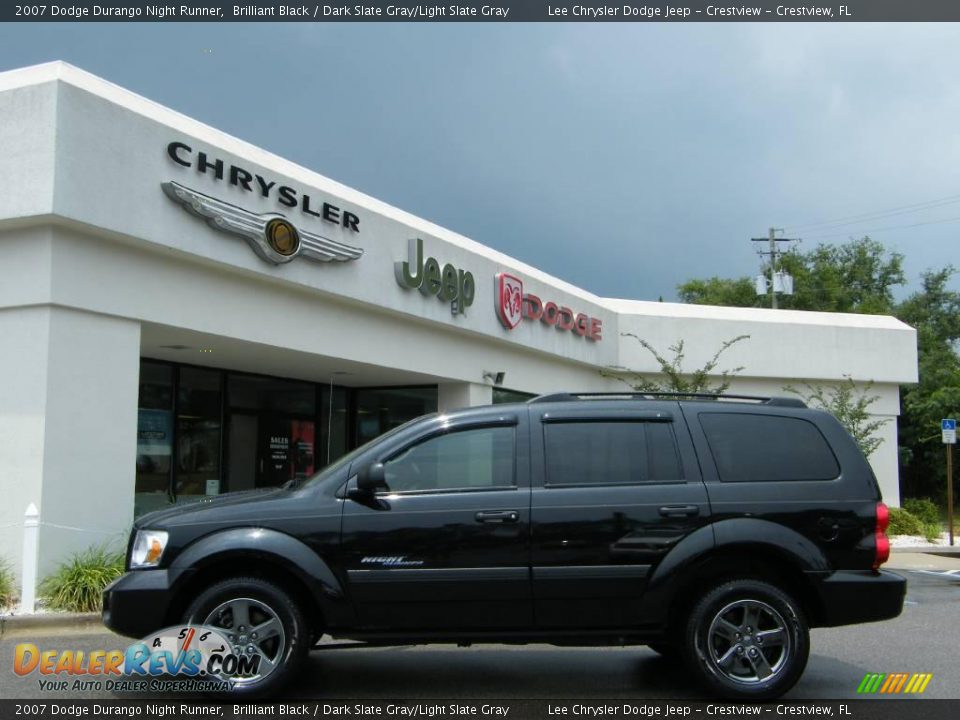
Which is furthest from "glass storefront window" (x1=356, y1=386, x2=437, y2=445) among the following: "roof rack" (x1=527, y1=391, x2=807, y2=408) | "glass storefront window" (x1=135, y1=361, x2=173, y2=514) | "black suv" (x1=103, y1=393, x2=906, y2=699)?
"black suv" (x1=103, y1=393, x2=906, y2=699)

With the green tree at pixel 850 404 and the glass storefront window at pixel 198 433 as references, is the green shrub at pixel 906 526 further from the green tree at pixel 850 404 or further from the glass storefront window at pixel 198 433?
the glass storefront window at pixel 198 433

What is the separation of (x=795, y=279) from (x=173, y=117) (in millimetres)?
47295

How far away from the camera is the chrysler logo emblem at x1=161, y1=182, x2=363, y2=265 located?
11967 mm

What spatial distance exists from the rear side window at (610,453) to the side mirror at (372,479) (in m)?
1.09

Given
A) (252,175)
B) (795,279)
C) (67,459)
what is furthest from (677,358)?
(795,279)

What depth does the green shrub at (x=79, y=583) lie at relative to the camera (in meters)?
9.69

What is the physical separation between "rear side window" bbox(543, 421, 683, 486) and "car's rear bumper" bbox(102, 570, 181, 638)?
252cm

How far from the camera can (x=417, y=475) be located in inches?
253

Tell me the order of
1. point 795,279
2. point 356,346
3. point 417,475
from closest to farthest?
point 417,475, point 356,346, point 795,279

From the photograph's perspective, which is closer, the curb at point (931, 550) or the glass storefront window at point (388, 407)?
the curb at point (931, 550)

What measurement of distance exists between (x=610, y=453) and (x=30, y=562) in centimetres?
635

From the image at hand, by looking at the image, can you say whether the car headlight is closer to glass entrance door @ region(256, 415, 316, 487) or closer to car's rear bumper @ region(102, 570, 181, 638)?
car's rear bumper @ region(102, 570, 181, 638)

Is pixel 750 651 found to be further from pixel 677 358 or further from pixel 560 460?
pixel 677 358

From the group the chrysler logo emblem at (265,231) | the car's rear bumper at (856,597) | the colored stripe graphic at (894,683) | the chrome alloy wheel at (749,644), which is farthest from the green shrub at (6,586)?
the colored stripe graphic at (894,683)
